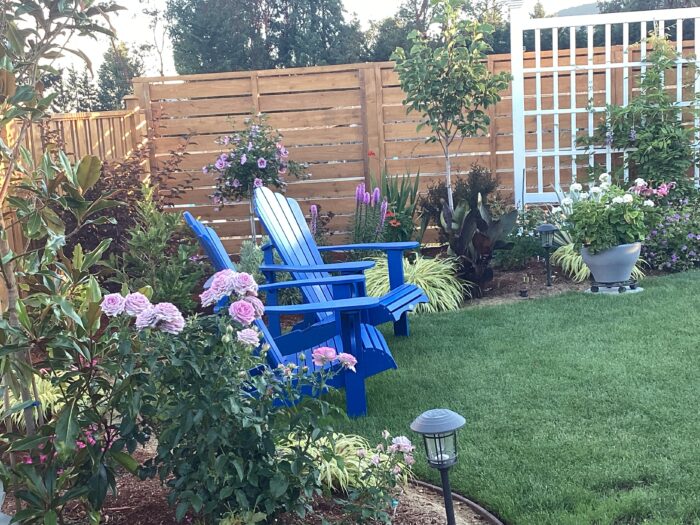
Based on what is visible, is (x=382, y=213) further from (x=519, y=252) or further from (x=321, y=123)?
(x=321, y=123)

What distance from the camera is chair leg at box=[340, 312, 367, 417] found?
3.04 metres

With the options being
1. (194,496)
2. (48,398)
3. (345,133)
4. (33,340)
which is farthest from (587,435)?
(345,133)

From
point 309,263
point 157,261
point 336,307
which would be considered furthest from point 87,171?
point 157,261

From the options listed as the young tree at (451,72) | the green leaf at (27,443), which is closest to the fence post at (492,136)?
the young tree at (451,72)

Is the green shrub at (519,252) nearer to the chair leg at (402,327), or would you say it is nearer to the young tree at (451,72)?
the young tree at (451,72)

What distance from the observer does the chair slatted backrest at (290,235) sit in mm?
3924

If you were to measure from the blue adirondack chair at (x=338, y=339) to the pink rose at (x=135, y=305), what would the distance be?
0.93 m

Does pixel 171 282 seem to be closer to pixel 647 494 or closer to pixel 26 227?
pixel 26 227

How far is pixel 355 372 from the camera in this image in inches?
121

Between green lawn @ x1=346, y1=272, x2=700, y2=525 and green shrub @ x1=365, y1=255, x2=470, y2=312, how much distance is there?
228mm

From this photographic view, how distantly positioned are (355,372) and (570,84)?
4869 millimetres

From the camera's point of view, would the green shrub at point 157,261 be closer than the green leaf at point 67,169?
No

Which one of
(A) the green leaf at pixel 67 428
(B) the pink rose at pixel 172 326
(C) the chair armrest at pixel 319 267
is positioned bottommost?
(A) the green leaf at pixel 67 428

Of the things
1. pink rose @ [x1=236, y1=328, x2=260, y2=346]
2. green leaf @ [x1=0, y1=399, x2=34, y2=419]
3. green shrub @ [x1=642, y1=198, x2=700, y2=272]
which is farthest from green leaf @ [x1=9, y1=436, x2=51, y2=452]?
green shrub @ [x1=642, y1=198, x2=700, y2=272]
